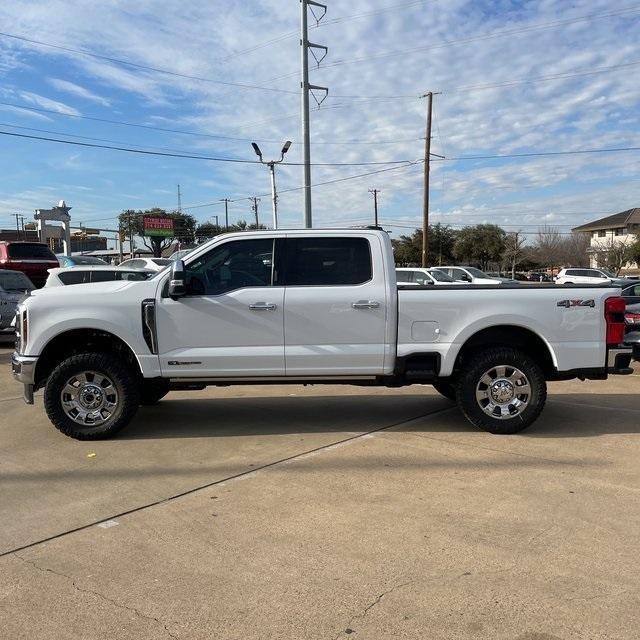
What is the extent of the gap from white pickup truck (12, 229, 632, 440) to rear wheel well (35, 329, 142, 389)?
0.01 meters

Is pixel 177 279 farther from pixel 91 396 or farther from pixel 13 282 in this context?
pixel 13 282

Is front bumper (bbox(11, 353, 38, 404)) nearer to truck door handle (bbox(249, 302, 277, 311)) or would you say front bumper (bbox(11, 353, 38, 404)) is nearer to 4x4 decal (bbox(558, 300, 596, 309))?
truck door handle (bbox(249, 302, 277, 311))

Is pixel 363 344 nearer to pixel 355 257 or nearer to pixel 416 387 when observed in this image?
pixel 355 257

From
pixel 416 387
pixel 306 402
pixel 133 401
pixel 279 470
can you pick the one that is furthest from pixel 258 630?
pixel 416 387

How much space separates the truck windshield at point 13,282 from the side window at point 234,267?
8.82 m

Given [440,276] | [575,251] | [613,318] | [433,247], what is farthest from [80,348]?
[575,251]

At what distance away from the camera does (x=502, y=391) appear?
20.1 feet

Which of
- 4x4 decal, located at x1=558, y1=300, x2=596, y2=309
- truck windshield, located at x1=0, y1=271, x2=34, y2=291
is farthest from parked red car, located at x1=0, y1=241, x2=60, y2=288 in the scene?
4x4 decal, located at x1=558, y1=300, x2=596, y2=309

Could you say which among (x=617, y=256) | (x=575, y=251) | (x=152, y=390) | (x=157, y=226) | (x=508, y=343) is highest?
(x=157, y=226)

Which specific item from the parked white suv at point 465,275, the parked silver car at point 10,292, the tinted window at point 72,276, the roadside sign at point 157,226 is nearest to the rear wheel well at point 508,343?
the tinted window at point 72,276

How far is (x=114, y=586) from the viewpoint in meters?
3.29

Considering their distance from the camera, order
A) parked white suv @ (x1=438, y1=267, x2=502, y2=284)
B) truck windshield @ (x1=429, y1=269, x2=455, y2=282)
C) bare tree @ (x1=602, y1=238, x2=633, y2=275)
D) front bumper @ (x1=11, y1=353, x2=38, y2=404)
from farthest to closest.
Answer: bare tree @ (x1=602, y1=238, x2=633, y2=275)
parked white suv @ (x1=438, y1=267, x2=502, y2=284)
truck windshield @ (x1=429, y1=269, x2=455, y2=282)
front bumper @ (x1=11, y1=353, x2=38, y2=404)

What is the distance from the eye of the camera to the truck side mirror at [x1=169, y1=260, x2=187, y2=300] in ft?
18.7

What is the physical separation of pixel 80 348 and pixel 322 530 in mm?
3442
